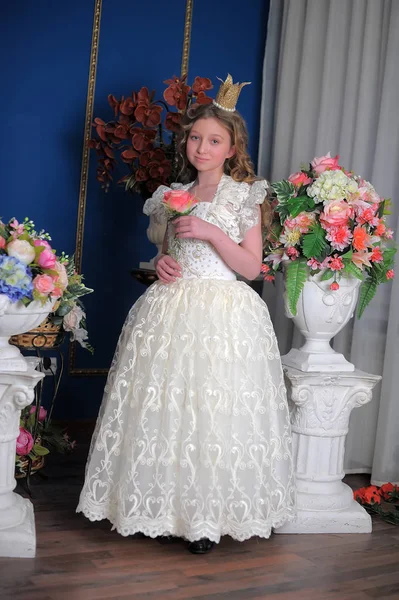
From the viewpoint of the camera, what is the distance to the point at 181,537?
2.84m

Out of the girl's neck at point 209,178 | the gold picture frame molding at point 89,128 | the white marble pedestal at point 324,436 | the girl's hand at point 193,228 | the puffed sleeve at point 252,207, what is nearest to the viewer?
the girl's hand at point 193,228

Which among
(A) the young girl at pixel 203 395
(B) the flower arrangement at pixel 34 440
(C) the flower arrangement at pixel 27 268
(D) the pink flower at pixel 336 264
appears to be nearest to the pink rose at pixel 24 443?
(B) the flower arrangement at pixel 34 440

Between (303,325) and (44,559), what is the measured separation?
127cm

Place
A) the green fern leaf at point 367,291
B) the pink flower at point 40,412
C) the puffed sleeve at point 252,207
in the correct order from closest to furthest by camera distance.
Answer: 1. the puffed sleeve at point 252,207
2. the green fern leaf at point 367,291
3. the pink flower at point 40,412

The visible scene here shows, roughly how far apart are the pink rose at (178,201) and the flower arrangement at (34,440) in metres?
1.17

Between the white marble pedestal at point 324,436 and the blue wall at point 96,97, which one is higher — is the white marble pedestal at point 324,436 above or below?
below

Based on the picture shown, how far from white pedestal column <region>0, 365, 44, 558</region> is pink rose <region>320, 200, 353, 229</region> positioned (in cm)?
114

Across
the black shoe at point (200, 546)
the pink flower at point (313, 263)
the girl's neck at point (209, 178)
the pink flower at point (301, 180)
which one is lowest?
the black shoe at point (200, 546)

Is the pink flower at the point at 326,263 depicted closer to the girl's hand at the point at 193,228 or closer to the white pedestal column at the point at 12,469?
the girl's hand at the point at 193,228

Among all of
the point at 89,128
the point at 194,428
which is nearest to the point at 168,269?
the point at 194,428

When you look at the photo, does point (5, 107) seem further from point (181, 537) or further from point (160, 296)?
point (181, 537)

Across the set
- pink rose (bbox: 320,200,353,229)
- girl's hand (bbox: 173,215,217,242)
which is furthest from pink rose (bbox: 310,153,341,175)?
girl's hand (bbox: 173,215,217,242)

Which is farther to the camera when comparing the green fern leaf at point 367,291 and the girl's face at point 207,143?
the green fern leaf at point 367,291

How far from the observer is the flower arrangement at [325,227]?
2.95 meters
